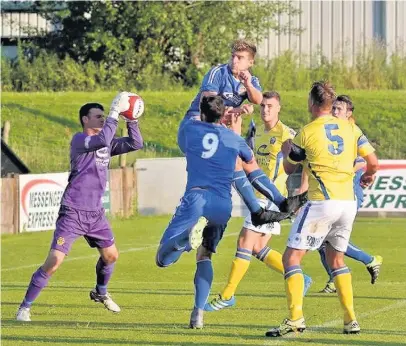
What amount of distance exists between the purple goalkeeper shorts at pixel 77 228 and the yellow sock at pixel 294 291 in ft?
7.48

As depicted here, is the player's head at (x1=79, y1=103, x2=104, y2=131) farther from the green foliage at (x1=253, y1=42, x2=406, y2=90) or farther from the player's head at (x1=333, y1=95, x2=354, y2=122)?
the green foliage at (x1=253, y1=42, x2=406, y2=90)

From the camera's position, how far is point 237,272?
11867 millimetres

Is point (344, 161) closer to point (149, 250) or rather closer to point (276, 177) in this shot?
point (276, 177)

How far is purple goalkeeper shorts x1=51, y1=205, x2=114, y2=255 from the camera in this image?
1155 centimetres

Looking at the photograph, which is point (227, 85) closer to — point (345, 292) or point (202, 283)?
point (202, 283)

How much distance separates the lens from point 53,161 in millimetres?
33312

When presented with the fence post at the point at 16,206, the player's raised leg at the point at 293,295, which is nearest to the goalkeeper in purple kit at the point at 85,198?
the player's raised leg at the point at 293,295

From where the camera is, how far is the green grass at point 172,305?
10.2 meters

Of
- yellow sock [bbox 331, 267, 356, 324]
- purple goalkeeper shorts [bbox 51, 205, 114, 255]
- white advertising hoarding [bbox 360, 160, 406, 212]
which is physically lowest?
white advertising hoarding [bbox 360, 160, 406, 212]

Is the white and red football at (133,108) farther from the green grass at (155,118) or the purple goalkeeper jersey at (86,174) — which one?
the green grass at (155,118)

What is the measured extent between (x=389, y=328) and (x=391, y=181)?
17.1 meters

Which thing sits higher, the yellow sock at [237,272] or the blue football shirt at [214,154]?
the blue football shirt at [214,154]

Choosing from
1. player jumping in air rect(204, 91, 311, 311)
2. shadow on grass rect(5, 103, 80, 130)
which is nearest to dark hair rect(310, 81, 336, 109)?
player jumping in air rect(204, 91, 311, 311)

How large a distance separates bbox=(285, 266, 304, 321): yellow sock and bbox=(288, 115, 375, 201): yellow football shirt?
2.07ft
